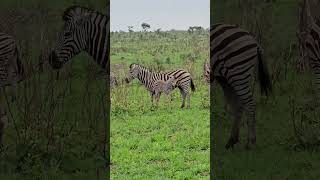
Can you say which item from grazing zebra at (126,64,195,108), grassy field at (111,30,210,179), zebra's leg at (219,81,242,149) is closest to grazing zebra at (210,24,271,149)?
zebra's leg at (219,81,242,149)

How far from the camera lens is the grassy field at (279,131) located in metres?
6.26

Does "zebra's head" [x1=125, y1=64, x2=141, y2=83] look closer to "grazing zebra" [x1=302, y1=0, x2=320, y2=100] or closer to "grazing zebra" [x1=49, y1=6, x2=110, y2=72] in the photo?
"grazing zebra" [x1=49, y1=6, x2=110, y2=72]

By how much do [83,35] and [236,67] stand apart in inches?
92.5

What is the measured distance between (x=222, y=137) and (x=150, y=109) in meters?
3.81

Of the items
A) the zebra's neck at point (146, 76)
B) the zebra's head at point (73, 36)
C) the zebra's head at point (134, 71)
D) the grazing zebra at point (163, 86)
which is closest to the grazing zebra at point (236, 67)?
the zebra's head at point (73, 36)

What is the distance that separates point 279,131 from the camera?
26.5ft

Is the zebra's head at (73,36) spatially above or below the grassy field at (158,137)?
above

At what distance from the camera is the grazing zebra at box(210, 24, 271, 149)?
7199 millimetres

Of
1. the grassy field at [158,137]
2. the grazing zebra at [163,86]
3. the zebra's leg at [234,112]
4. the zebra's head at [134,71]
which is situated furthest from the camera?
the zebra's head at [134,71]

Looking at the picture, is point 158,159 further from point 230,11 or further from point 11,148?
point 230,11

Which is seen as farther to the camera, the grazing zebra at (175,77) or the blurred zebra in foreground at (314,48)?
the grazing zebra at (175,77)

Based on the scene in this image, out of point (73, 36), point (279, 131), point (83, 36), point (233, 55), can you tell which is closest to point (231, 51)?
point (233, 55)

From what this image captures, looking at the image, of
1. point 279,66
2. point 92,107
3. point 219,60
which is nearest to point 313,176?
point 219,60

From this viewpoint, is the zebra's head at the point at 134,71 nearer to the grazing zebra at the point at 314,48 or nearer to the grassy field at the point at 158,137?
the grassy field at the point at 158,137
